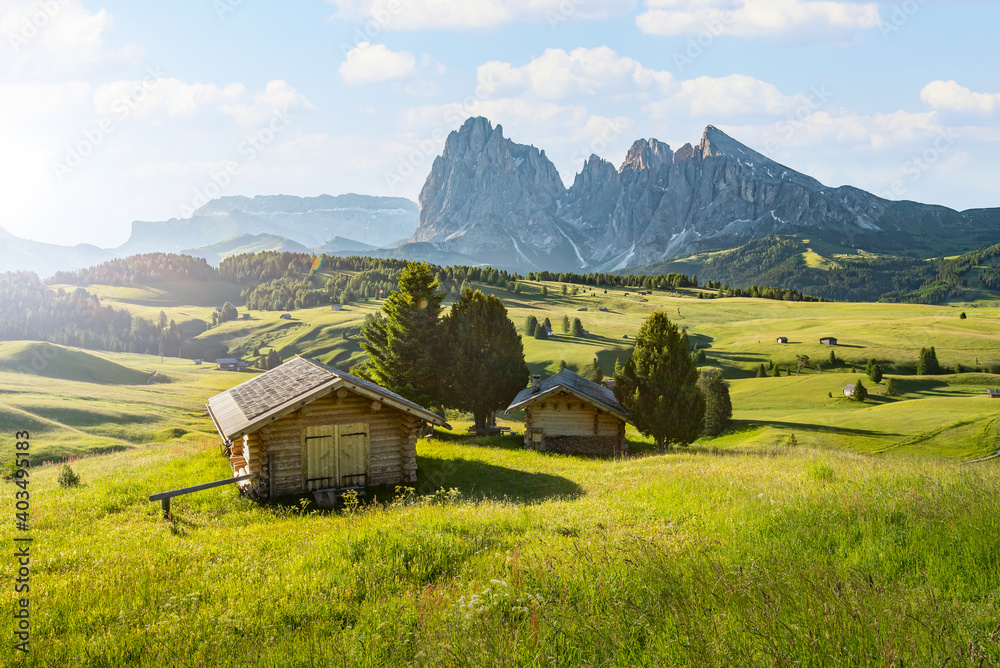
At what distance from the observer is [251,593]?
298 inches

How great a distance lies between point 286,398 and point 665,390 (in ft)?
74.8

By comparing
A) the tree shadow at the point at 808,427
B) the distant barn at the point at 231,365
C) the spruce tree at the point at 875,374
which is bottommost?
the distant barn at the point at 231,365

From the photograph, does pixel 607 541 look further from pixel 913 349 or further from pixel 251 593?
pixel 913 349

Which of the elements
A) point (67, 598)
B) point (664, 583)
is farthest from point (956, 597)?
point (67, 598)

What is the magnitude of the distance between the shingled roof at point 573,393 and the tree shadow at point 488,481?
9546 millimetres

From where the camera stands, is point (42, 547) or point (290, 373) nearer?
point (42, 547)

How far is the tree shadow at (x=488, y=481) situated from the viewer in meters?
17.5

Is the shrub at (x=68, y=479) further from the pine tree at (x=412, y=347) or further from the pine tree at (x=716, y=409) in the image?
the pine tree at (x=716, y=409)

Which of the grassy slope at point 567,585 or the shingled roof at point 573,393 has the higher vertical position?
the grassy slope at point 567,585

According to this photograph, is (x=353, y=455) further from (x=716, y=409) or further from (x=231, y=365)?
(x=231, y=365)

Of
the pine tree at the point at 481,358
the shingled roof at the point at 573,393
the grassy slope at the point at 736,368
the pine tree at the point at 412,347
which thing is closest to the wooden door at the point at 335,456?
the shingled roof at the point at 573,393

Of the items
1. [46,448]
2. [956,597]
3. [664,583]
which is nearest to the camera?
[956,597]

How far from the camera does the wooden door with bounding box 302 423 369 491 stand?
1881 centimetres

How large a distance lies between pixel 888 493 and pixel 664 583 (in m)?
5.15
